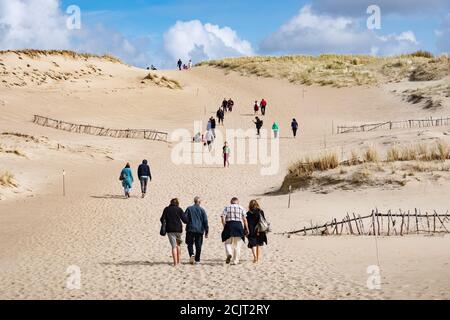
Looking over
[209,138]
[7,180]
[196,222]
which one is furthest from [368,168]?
[209,138]

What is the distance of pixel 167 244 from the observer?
16875mm

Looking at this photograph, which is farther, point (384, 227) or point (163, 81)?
point (163, 81)

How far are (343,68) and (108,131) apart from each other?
33.6m

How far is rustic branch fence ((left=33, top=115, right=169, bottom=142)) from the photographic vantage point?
41.8 metres

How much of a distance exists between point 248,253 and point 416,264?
13.8 feet

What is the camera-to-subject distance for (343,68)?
67625 millimetres

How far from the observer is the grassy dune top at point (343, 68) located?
60.7 meters

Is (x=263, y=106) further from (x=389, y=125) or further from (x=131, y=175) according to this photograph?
(x=131, y=175)

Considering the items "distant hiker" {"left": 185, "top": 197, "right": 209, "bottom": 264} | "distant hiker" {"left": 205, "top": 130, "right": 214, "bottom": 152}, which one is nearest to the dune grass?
"distant hiker" {"left": 205, "top": 130, "right": 214, "bottom": 152}

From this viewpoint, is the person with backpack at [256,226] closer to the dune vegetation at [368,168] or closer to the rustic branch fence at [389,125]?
the dune vegetation at [368,168]

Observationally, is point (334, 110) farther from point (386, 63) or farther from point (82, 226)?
point (82, 226)

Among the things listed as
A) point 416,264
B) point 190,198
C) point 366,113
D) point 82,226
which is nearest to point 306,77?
point 366,113

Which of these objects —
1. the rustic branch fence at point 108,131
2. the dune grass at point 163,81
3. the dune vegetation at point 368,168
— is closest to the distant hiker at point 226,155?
the dune vegetation at point 368,168
